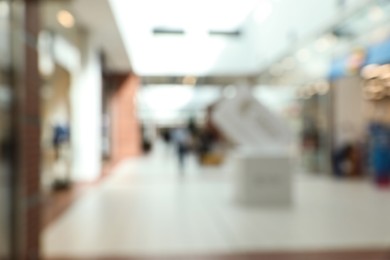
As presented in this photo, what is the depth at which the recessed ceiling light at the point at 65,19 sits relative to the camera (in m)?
11.6

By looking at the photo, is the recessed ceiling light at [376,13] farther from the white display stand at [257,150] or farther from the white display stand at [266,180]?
the white display stand at [266,180]

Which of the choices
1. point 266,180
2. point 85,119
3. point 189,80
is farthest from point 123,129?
point 189,80

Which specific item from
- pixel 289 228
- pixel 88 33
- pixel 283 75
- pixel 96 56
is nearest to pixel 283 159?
pixel 289 228

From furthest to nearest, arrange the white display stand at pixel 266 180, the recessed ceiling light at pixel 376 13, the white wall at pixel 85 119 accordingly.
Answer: the white wall at pixel 85 119 < the recessed ceiling light at pixel 376 13 < the white display stand at pixel 266 180

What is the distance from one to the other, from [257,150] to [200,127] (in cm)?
1194

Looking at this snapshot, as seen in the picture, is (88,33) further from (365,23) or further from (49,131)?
(365,23)

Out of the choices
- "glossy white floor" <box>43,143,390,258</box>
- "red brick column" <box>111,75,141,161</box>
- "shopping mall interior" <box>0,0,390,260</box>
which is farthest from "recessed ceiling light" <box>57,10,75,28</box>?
"red brick column" <box>111,75,141,161</box>

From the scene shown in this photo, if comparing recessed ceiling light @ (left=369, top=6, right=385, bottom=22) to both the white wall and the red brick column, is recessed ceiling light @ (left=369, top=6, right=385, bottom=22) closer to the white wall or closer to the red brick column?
the white wall

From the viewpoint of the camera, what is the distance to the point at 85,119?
13.9 m

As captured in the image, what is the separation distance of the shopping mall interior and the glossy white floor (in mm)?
33

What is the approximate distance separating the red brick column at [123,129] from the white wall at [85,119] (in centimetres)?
396

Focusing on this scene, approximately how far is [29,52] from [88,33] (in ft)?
34.5

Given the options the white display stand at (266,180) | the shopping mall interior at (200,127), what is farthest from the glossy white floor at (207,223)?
the white display stand at (266,180)

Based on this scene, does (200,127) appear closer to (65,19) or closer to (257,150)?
(65,19)
